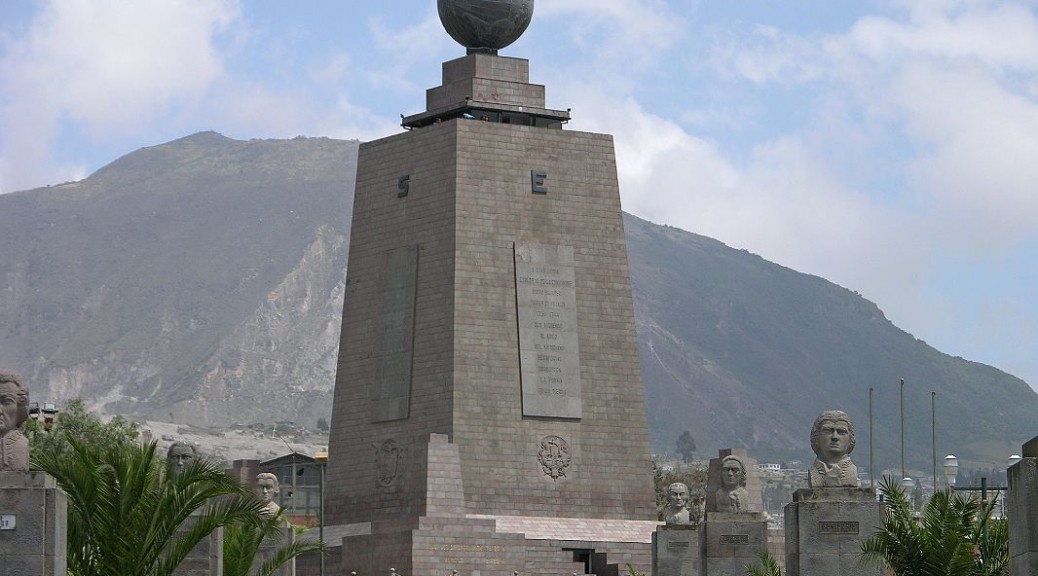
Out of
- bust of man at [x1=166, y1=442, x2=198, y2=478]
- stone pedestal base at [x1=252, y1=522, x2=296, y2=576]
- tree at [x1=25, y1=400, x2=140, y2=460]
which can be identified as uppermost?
tree at [x1=25, y1=400, x2=140, y2=460]

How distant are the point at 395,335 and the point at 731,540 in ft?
80.3

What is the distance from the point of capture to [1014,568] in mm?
21781

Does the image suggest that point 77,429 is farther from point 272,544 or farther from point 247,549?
point 247,549

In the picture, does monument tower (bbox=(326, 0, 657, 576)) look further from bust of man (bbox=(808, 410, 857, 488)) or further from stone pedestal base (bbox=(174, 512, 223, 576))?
bust of man (bbox=(808, 410, 857, 488))

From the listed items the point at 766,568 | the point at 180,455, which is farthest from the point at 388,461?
the point at 766,568

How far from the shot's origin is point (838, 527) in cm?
2838

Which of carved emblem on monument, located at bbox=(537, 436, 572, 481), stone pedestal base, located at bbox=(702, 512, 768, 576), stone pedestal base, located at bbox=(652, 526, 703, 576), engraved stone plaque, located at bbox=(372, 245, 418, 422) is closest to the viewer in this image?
stone pedestal base, located at bbox=(702, 512, 768, 576)

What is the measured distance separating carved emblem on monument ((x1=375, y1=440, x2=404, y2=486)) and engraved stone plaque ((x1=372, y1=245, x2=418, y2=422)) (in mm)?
671

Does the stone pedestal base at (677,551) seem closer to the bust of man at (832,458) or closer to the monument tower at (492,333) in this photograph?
the bust of man at (832,458)

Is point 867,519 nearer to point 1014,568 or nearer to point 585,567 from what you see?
point 1014,568

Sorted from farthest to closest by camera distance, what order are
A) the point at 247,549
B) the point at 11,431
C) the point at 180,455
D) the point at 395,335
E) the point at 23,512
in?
the point at 395,335 < the point at 247,549 < the point at 180,455 < the point at 11,431 < the point at 23,512

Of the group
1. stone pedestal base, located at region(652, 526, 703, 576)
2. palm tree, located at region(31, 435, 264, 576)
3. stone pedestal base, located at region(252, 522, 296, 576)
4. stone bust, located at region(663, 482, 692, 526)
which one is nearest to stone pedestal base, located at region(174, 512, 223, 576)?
palm tree, located at region(31, 435, 264, 576)

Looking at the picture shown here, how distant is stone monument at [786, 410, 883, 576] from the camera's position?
28.3 meters

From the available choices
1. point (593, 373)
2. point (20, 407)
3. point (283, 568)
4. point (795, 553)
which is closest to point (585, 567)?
point (593, 373)
